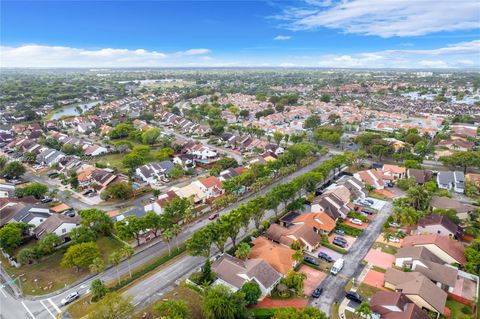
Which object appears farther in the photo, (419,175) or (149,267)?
(419,175)

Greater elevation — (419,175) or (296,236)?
(419,175)

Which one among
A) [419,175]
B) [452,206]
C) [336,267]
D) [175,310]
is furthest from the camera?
[419,175]

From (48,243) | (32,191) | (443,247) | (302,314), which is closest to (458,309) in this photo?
(443,247)

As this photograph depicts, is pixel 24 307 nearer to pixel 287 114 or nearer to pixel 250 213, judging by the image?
pixel 250 213

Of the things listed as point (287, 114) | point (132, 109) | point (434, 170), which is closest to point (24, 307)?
point (434, 170)

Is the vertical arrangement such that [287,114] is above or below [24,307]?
above

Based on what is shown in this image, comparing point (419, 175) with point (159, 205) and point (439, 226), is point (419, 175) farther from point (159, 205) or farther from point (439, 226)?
point (159, 205)
